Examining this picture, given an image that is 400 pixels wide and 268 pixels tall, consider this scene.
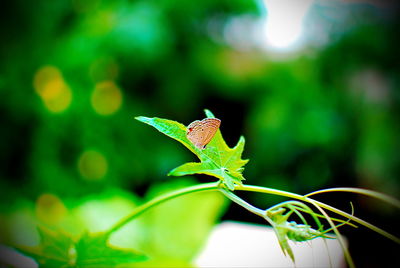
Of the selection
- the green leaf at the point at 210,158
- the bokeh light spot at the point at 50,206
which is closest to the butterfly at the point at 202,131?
the green leaf at the point at 210,158

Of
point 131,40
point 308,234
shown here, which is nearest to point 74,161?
point 131,40

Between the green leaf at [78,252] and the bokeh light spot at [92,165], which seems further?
the bokeh light spot at [92,165]

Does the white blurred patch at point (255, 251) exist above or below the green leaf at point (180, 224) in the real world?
Answer: below

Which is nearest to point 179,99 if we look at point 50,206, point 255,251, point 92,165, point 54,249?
point 92,165

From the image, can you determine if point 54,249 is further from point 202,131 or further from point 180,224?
point 180,224

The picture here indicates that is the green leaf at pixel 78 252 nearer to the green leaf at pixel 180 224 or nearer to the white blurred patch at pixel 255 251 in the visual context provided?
the white blurred patch at pixel 255 251

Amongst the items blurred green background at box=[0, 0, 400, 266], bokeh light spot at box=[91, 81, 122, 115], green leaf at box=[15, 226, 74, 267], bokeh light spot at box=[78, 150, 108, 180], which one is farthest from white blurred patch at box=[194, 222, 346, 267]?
bokeh light spot at box=[91, 81, 122, 115]
